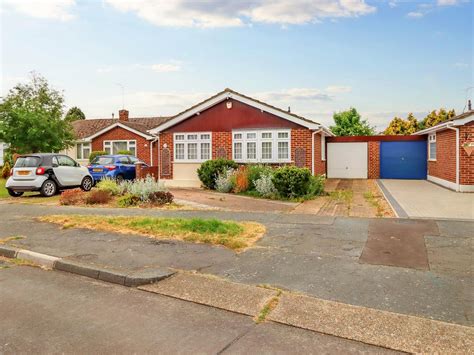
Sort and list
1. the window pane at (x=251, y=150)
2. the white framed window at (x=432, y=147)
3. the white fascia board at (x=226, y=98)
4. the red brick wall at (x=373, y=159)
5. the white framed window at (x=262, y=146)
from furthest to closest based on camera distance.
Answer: the red brick wall at (x=373, y=159) < the white framed window at (x=432, y=147) < the window pane at (x=251, y=150) < the white framed window at (x=262, y=146) < the white fascia board at (x=226, y=98)

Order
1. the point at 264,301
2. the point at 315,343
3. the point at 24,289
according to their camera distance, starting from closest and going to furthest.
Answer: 1. the point at 315,343
2. the point at 264,301
3. the point at 24,289

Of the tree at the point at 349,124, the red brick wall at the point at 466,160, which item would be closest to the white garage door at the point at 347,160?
the red brick wall at the point at 466,160

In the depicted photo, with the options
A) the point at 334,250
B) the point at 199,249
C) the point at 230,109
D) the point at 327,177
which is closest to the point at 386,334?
the point at 334,250

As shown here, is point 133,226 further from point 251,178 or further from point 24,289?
point 251,178

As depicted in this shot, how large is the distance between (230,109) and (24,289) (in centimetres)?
1484

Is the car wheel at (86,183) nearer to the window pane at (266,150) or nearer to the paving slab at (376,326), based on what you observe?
the window pane at (266,150)

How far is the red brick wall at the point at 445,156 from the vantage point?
53.7 ft

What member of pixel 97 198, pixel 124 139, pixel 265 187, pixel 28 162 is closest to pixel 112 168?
pixel 28 162

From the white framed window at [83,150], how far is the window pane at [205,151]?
16.4m

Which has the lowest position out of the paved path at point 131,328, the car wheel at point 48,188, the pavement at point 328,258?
the paved path at point 131,328

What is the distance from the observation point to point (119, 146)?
31.4 m

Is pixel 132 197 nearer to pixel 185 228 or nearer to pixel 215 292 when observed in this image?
pixel 185 228

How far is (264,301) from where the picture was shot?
14.8 ft

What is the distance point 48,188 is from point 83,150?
18.3 meters
